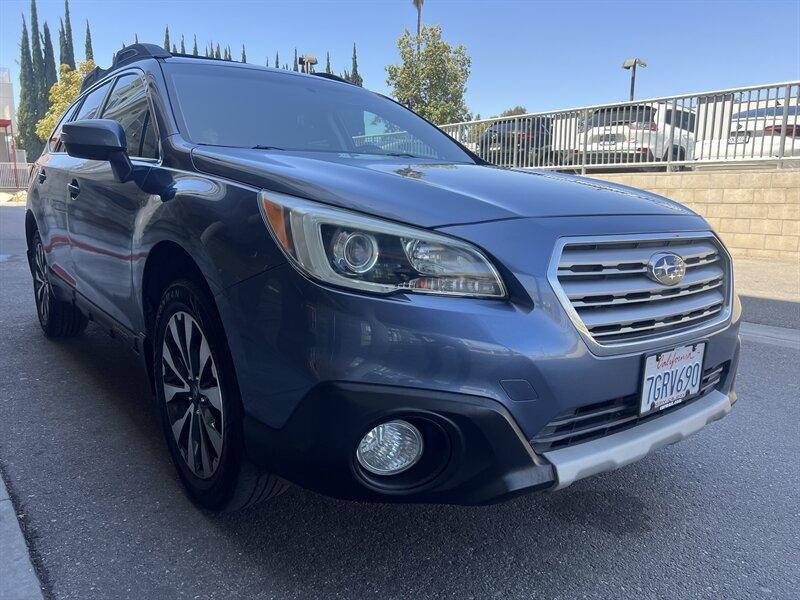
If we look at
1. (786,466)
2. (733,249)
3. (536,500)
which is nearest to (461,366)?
(536,500)

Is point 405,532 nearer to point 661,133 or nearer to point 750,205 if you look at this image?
point 750,205

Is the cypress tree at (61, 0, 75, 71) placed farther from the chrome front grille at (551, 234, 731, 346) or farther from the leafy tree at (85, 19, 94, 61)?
the chrome front grille at (551, 234, 731, 346)

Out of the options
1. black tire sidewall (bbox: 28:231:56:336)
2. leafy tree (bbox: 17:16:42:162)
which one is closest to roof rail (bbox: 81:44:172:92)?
black tire sidewall (bbox: 28:231:56:336)

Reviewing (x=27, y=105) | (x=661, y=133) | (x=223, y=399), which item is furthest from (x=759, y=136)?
(x=27, y=105)

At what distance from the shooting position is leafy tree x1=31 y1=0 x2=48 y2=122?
59500 mm

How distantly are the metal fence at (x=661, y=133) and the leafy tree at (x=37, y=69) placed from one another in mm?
59808

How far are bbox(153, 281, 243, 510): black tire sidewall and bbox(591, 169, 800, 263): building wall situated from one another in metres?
8.00

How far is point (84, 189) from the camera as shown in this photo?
10.7 feet

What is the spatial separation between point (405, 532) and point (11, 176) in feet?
127

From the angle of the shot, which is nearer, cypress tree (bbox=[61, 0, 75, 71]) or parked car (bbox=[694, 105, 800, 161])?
parked car (bbox=[694, 105, 800, 161])

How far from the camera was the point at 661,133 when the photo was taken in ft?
33.1

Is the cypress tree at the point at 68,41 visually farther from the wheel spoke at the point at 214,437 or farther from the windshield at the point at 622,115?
the wheel spoke at the point at 214,437

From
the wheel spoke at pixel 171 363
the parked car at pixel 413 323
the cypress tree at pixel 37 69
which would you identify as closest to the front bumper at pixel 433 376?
the parked car at pixel 413 323

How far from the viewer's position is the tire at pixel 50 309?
4355mm
